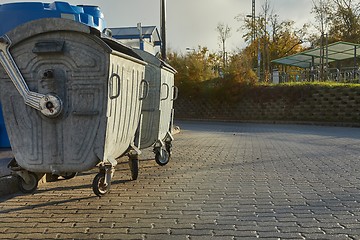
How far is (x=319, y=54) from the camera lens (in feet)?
94.8

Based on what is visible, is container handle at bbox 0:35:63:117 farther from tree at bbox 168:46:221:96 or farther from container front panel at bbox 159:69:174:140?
tree at bbox 168:46:221:96

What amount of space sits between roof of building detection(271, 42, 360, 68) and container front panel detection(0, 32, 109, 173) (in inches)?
962

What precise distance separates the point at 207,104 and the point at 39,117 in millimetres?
20832

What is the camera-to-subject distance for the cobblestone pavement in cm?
345

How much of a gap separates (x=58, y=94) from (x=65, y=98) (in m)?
0.09

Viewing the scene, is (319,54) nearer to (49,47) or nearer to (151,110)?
(151,110)

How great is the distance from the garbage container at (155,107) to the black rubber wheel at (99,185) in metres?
1.83

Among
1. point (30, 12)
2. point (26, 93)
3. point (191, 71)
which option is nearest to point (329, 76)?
point (191, 71)

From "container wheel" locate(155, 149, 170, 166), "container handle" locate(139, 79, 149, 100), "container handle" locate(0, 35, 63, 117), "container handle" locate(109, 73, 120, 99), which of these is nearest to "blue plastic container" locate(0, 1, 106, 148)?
"container handle" locate(139, 79, 149, 100)

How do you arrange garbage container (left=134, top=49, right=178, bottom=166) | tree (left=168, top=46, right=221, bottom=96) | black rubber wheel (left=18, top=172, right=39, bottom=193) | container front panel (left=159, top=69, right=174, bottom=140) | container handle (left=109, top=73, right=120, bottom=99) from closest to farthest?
container handle (left=109, top=73, right=120, bottom=99)
black rubber wheel (left=18, top=172, right=39, bottom=193)
garbage container (left=134, top=49, right=178, bottom=166)
container front panel (left=159, top=69, right=174, bottom=140)
tree (left=168, top=46, right=221, bottom=96)

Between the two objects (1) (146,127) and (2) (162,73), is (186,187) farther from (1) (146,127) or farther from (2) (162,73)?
(2) (162,73)

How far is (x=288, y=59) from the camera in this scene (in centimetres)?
2961

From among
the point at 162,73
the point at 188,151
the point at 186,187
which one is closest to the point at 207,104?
the point at 188,151

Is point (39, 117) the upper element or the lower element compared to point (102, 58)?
lower
